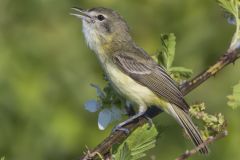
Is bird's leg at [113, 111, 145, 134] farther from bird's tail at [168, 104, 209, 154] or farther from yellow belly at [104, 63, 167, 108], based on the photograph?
yellow belly at [104, 63, 167, 108]

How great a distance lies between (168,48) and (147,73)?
1321 mm

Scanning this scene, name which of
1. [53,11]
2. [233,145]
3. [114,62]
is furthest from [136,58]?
[53,11]

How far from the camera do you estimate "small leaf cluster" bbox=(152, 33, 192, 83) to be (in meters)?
3.68

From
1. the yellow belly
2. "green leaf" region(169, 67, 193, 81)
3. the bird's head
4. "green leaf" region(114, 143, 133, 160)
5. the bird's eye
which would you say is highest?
the bird's eye

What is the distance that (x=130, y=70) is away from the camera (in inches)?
201

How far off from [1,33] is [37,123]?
3.22ft

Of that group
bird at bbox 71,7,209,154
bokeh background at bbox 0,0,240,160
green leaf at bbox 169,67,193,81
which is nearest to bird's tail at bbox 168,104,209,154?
bird at bbox 71,7,209,154

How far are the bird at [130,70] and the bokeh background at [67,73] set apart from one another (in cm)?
109

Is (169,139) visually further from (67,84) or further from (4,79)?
(4,79)

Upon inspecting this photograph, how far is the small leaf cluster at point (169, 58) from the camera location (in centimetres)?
368

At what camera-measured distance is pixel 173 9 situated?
7414 millimetres

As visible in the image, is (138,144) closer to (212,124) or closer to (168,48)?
(212,124)

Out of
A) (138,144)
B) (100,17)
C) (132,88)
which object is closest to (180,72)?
(138,144)

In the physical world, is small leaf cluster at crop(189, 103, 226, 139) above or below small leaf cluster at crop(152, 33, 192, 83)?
below
